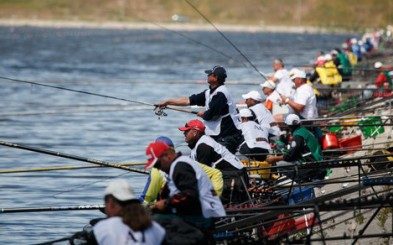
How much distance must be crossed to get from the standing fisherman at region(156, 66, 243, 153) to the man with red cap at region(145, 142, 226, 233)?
5.81 m

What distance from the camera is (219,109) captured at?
55.4ft

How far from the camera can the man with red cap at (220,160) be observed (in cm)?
1470

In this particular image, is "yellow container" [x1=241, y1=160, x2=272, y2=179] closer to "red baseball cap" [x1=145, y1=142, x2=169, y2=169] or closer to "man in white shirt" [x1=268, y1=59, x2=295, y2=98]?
"red baseball cap" [x1=145, y1=142, x2=169, y2=169]

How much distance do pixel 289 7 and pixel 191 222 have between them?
163m

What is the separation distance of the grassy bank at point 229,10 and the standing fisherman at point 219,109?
5689 inches

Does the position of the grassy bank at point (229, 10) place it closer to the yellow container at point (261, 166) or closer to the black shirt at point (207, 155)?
the yellow container at point (261, 166)

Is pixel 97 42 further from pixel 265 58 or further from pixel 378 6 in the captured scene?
pixel 378 6

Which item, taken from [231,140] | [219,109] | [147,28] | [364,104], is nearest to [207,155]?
[219,109]

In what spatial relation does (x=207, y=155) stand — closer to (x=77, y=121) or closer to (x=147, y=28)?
(x=77, y=121)

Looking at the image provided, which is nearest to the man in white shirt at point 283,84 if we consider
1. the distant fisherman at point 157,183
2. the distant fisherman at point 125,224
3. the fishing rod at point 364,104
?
the fishing rod at point 364,104

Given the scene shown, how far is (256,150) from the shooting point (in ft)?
61.6

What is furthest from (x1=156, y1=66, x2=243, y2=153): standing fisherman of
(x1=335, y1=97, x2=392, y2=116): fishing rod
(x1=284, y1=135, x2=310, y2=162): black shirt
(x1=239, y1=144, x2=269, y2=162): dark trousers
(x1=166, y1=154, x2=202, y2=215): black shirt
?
(x1=335, y1=97, x2=392, y2=116): fishing rod

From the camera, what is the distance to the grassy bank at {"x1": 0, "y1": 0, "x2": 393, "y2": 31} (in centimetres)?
16488

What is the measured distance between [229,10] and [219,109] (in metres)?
155
